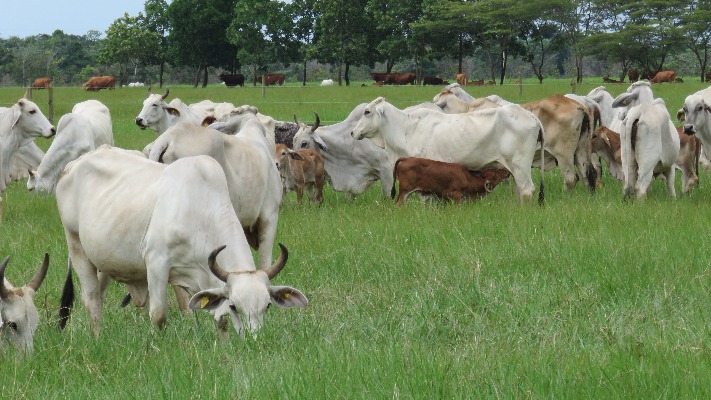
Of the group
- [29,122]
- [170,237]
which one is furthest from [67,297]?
[29,122]

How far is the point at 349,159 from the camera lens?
14.1 metres

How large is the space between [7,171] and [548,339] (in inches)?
367

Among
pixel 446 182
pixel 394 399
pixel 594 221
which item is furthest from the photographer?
pixel 446 182

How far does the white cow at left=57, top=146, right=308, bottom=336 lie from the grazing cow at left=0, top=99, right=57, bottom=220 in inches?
276

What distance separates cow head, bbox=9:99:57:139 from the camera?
13.5m

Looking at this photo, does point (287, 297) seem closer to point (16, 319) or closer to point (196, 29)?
point (16, 319)

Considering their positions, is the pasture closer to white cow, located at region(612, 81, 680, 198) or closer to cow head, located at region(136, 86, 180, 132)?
white cow, located at region(612, 81, 680, 198)

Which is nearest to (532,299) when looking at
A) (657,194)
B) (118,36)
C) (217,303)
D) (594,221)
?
(217,303)

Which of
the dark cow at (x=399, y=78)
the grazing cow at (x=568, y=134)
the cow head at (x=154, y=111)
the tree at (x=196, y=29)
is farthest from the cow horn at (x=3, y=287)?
the tree at (x=196, y=29)

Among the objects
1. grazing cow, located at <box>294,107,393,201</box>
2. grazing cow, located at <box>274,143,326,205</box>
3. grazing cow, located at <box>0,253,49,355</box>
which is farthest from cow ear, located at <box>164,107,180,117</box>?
grazing cow, located at <box>0,253,49,355</box>

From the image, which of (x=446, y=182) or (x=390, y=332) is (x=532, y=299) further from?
(x=446, y=182)

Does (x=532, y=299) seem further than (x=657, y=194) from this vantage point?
No

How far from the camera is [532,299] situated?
6.57 meters

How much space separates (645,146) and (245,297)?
23.9 ft
